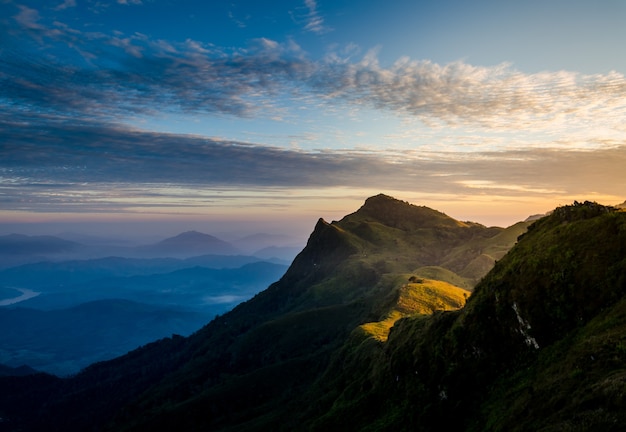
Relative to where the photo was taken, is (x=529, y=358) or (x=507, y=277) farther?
(x=507, y=277)

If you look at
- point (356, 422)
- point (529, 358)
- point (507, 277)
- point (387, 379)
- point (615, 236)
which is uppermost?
point (615, 236)

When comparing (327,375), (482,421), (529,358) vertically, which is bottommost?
(327,375)

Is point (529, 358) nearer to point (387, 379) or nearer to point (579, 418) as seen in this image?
point (579, 418)

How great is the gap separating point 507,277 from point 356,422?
39286 millimetres

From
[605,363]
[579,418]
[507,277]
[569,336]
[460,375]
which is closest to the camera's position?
[579,418]

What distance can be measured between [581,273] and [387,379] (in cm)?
4114

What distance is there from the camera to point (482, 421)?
44906mm

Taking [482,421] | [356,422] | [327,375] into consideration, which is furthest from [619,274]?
[327,375]

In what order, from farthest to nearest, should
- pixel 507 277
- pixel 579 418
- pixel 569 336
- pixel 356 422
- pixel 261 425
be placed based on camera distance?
pixel 261 425
pixel 356 422
pixel 507 277
pixel 569 336
pixel 579 418

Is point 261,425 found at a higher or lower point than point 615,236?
lower

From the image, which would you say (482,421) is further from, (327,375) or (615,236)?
(327,375)

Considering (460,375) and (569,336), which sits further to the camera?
(460,375)

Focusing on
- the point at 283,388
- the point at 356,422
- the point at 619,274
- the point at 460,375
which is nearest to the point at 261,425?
the point at 283,388

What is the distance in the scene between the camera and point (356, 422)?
74.9m
